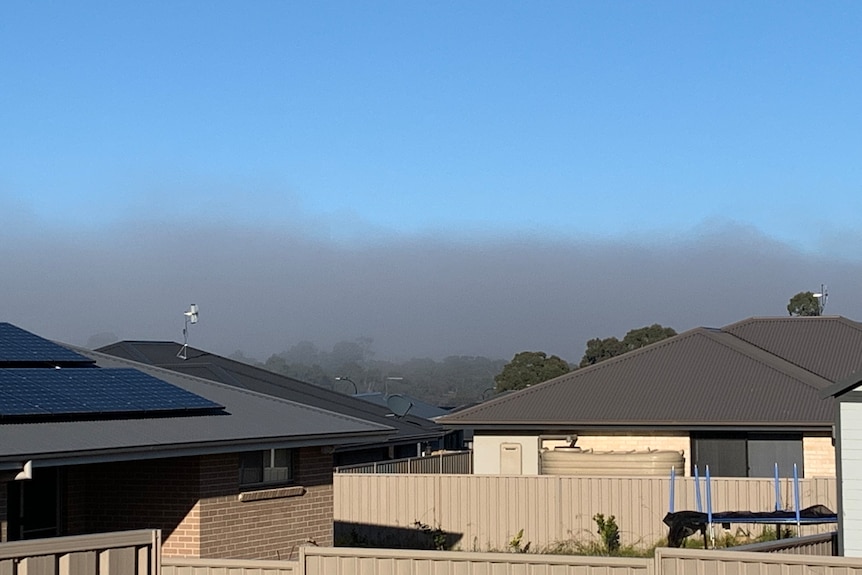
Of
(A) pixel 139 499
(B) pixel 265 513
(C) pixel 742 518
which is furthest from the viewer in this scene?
(C) pixel 742 518

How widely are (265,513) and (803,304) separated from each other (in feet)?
226

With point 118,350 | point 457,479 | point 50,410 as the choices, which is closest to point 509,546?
point 457,479

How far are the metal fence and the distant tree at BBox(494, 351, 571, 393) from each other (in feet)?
227

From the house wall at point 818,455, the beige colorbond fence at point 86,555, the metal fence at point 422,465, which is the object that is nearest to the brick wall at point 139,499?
the beige colorbond fence at point 86,555

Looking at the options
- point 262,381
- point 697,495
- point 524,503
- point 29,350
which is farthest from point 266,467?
point 262,381

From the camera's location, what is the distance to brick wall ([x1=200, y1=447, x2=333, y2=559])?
1906cm

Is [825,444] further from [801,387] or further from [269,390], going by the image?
[269,390]

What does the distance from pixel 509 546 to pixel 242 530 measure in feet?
30.8

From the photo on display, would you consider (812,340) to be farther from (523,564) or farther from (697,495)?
(523,564)

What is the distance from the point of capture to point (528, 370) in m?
111

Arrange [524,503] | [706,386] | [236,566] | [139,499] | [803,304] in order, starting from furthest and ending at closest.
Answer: [803,304], [706,386], [524,503], [139,499], [236,566]

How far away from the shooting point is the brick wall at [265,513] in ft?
62.5

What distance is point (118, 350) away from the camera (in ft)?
134

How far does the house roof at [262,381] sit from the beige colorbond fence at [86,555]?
84.8 ft
